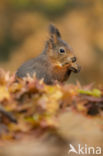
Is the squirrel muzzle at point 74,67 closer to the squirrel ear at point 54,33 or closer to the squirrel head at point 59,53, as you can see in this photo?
the squirrel head at point 59,53

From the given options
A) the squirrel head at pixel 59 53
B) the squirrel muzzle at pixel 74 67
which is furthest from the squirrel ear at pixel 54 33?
the squirrel muzzle at pixel 74 67

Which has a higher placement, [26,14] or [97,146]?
[26,14]

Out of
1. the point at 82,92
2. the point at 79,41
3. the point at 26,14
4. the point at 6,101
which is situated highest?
the point at 26,14

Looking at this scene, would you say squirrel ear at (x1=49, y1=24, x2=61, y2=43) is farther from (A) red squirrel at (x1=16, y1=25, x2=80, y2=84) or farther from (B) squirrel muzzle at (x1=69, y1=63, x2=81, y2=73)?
(B) squirrel muzzle at (x1=69, y1=63, x2=81, y2=73)

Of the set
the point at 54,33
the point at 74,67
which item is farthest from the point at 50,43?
the point at 74,67

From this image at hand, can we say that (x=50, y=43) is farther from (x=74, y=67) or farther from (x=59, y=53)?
(x=74, y=67)

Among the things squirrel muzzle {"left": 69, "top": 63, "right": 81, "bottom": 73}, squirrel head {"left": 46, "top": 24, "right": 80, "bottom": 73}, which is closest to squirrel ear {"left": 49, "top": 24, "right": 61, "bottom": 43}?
squirrel head {"left": 46, "top": 24, "right": 80, "bottom": 73}

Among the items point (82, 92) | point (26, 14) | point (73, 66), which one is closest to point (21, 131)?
point (82, 92)

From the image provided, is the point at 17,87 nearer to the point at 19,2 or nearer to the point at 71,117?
the point at 71,117
